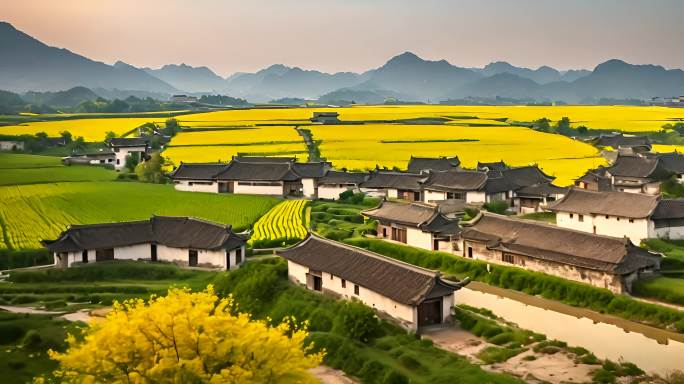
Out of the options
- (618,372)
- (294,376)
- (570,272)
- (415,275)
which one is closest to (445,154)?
(570,272)

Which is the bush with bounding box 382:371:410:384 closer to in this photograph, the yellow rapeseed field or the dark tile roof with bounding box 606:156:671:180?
the dark tile roof with bounding box 606:156:671:180

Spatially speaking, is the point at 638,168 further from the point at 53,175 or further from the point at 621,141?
the point at 53,175

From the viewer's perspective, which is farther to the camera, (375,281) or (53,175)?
(53,175)

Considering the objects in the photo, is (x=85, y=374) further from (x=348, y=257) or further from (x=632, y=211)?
(x=632, y=211)

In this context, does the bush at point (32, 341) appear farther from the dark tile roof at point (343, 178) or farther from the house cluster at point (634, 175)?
the house cluster at point (634, 175)

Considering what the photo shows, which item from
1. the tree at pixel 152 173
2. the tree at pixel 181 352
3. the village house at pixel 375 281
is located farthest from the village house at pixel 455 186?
the tree at pixel 181 352

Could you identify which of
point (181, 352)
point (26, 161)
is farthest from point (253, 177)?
point (181, 352)
